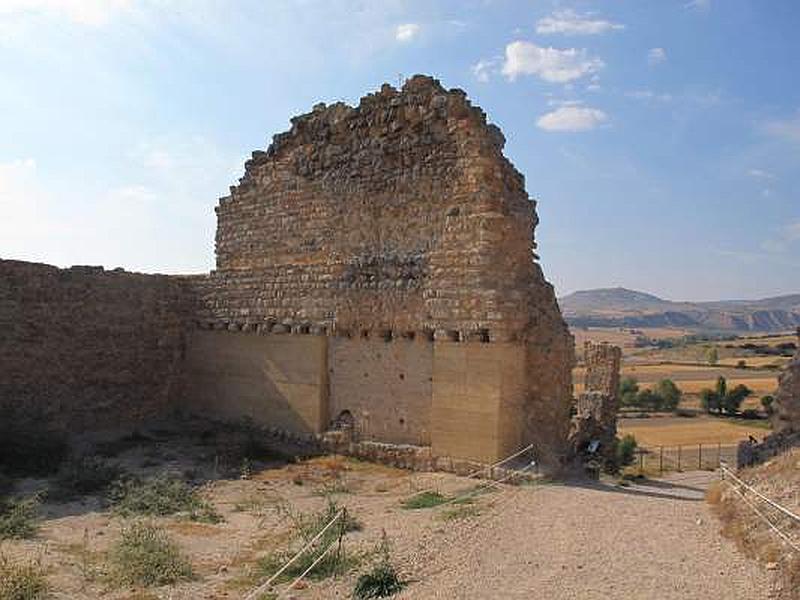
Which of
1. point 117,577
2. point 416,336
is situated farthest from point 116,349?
point 117,577

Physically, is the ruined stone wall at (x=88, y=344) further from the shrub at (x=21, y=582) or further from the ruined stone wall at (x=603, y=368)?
the ruined stone wall at (x=603, y=368)

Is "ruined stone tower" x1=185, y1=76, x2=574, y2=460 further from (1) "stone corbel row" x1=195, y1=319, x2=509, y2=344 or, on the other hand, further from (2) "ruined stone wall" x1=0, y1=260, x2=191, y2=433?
(2) "ruined stone wall" x1=0, y1=260, x2=191, y2=433

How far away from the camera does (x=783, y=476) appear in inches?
281

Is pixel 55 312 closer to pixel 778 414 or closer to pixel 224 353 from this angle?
pixel 224 353

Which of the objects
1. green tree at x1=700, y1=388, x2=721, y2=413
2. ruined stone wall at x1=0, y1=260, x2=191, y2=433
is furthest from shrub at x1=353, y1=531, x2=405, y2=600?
green tree at x1=700, y1=388, x2=721, y2=413

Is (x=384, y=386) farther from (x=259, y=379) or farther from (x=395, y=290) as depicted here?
(x=259, y=379)

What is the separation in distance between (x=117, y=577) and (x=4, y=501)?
3036 millimetres

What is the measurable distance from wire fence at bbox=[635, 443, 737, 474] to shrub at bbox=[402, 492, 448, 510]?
12.0 meters

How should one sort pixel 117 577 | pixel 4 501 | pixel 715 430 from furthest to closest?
1. pixel 715 430
2. pixel 4 501
3. pixel 117 577

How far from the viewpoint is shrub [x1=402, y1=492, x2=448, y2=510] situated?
8133 millimetres

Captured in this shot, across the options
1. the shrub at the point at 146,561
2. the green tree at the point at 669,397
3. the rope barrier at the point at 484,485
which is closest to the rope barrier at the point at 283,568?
the shrub at the point at 146,561

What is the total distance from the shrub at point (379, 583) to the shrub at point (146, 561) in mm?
1723

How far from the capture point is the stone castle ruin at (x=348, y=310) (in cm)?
971

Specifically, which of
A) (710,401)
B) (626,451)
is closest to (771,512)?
(626,451)
